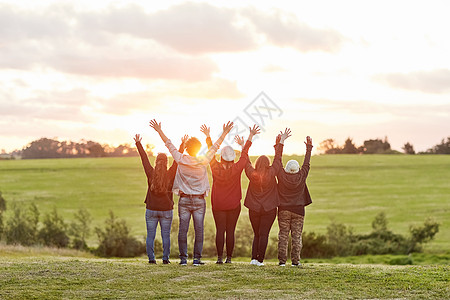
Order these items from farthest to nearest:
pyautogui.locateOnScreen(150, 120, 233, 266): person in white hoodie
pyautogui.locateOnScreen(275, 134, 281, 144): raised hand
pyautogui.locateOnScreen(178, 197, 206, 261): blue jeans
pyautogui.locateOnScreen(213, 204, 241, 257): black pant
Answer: pyautogui.locateOnScreen(275, 134, 281, 144): raised hand, pyautogui.locateOnScreen(213, 204, 241, 257): black pant, pyautogui.locateOnScreen(178, 197, 206, 261): blue jeans, pyautogui.locateOnScreen(150, 120, 233, 266): person in white hoodie

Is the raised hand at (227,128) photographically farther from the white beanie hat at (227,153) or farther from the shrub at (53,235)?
the shrub at (53,235)

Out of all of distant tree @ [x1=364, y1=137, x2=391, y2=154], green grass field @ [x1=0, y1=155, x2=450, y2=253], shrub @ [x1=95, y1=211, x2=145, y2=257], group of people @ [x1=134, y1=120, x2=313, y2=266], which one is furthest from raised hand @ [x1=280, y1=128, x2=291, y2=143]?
distant tree @ [x1=364, y1=137, x2=391, y2=154]

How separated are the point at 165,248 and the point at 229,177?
7.99ft

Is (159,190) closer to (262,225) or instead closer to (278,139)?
(262,225)

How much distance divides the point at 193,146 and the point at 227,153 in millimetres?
775

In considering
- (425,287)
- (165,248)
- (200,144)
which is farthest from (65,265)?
(425,287)

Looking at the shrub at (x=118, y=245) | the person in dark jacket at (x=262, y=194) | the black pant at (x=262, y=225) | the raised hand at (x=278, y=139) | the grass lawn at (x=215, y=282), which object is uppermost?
the raised hand at (x=278, y=139)

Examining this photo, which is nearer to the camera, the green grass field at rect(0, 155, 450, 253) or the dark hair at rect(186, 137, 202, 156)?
the dark hair at rect(186, 137, 202, 156)

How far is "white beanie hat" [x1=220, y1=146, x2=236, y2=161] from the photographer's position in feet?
44.7

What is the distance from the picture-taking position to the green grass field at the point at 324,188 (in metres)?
66.5

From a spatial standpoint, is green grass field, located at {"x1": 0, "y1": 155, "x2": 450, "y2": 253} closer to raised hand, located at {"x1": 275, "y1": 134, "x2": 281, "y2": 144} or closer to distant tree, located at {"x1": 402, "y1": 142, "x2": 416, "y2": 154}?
distant tree, located at {"x1": 402, "y1": 142, "x2": 416, "y2": 154}

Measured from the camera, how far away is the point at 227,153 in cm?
1370

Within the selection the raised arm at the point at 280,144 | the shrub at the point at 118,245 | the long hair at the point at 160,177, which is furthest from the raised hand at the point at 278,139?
the shrub at the point at 118,245

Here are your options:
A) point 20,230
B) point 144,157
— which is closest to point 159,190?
point 144,157
